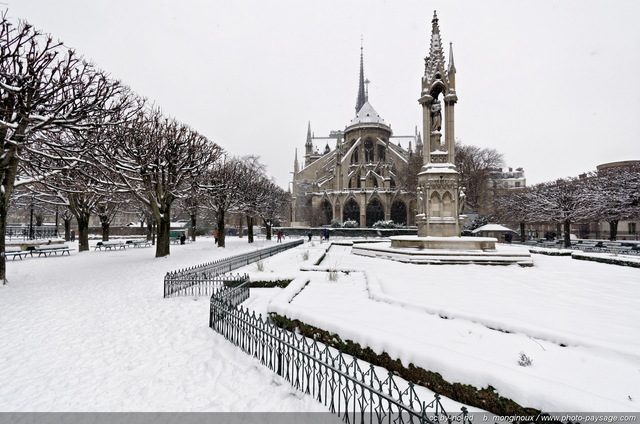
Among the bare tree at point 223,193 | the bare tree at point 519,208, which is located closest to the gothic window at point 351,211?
the bare tree at point 519,208

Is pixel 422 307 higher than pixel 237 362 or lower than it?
higher

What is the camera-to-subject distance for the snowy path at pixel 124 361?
3582 mm

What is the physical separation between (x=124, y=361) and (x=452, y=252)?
38.7 feet

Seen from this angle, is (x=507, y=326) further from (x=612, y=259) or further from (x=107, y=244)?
(x=107, y=244)

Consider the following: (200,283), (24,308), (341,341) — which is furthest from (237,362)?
(24,308)

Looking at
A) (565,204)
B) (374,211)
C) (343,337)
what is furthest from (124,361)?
(374,211)

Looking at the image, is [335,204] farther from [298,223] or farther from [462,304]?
[462,304]

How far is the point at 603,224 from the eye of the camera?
165ft

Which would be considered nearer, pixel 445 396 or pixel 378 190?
pixel 445 396

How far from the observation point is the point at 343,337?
4430mm

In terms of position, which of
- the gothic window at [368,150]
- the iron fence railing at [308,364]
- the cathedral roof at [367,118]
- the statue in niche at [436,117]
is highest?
the cathedral roof at [367,118]

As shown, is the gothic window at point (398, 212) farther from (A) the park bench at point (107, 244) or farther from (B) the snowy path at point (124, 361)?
(B) the snowy path at point (124, 361)

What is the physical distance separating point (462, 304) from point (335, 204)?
4646cm

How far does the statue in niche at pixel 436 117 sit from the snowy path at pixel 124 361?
14.0 metres
